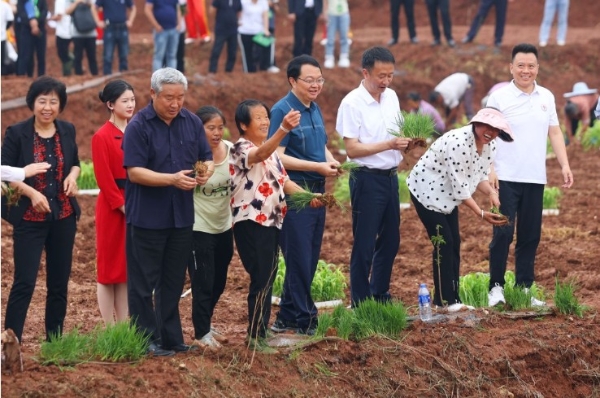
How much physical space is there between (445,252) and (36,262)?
296cm

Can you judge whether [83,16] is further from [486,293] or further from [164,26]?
[486,293]

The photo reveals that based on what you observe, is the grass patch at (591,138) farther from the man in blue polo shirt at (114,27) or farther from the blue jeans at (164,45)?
the man in blue polo shirt at (114,27)

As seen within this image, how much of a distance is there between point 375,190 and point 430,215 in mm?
446

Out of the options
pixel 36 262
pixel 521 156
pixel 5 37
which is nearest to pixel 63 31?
pixel 5 37

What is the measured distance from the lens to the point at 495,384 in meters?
7.98

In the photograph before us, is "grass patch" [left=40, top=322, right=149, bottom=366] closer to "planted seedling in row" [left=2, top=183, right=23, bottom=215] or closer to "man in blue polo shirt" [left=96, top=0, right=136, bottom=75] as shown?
"planted seedling in row" [left=2, top=183, right=23, bottom=215]

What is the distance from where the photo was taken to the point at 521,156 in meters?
9.35

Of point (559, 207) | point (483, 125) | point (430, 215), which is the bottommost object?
point (559, 207)

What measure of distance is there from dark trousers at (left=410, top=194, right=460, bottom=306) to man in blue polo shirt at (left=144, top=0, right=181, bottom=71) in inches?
411

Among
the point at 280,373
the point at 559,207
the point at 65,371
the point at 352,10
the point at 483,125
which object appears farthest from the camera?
the point at 352,10

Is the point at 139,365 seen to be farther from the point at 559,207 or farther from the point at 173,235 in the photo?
the point at 559,207

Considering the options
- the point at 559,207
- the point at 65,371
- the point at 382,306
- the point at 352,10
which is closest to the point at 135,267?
the point at 65,371

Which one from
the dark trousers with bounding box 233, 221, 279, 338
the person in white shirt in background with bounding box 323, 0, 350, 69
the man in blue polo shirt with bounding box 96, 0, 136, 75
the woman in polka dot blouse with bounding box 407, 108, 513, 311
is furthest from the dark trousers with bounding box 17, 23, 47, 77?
the dark trousers with bounding box 233, 221, 279, 338

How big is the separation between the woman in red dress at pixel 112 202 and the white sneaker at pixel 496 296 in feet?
9.21
